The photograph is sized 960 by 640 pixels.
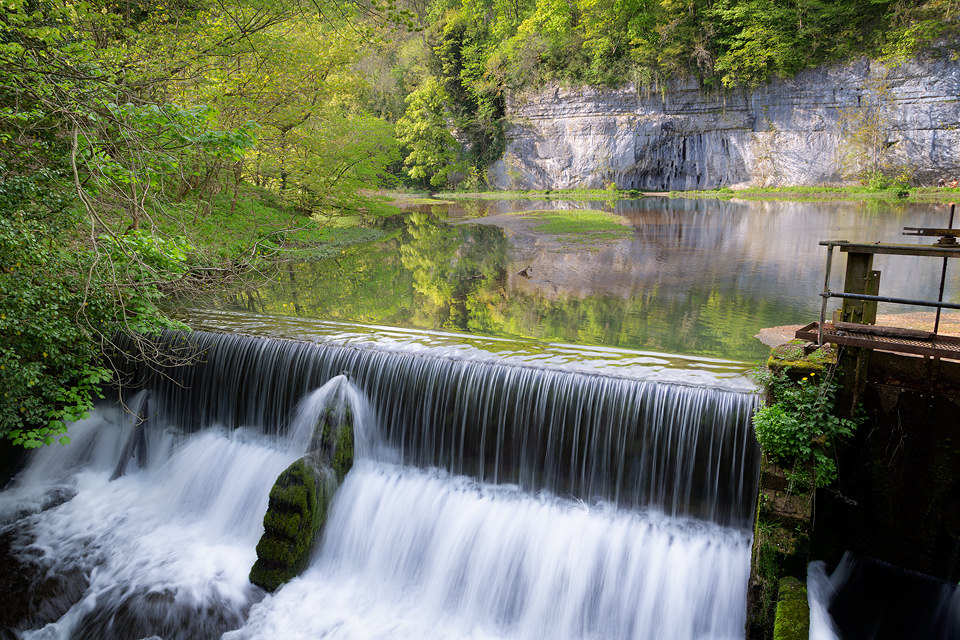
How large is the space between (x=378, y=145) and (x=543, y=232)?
→ 26.8ft

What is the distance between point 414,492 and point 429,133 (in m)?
48.5

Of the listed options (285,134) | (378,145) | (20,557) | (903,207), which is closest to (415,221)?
(378,145)

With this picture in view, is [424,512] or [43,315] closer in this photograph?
[43,315]

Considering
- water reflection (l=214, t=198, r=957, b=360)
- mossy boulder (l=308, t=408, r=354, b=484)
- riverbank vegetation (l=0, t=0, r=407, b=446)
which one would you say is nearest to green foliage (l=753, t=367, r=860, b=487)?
water reflection (l=214, t=198, r=957, b=360)

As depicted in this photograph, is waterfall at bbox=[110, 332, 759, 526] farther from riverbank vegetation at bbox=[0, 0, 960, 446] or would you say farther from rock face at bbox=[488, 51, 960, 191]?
rock face at bbox=[488, 51, 960, 191]

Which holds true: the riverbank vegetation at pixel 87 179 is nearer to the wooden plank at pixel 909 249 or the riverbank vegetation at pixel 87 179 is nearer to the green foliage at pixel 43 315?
the green foliage at pixel 43 315

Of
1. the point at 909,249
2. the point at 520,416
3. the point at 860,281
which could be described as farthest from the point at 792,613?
the point at 520,416

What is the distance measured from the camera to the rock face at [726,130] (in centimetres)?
3334

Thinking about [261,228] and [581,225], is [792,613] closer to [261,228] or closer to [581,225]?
[261,228]

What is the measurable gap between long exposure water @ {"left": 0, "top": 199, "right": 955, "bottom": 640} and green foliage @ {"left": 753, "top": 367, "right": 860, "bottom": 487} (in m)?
0.99

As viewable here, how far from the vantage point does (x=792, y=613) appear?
478 cm

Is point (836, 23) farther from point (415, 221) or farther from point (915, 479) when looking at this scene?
point (915, 479)

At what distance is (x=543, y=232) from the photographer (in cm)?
2602

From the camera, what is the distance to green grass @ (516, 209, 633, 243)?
24255mm
